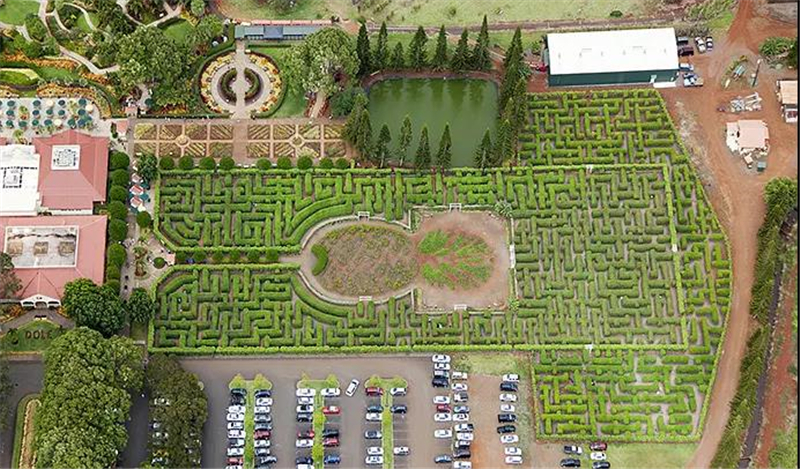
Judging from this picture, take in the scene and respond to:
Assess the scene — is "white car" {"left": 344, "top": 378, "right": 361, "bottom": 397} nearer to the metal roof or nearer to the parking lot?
the parking lot

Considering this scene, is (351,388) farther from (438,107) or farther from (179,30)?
(179,30)

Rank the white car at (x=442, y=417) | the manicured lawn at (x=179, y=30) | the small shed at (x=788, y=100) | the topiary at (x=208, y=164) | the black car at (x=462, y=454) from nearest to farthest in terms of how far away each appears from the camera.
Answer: the black car at (x=462, y=454) → the white car at (x=442, y=417) → the topiary at (x=208, y=164) → the small shed at (x=788, y=100) → the manicured lawn at (x=179, y=30)

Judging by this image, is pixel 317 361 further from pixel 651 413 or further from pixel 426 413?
pixel 651 413

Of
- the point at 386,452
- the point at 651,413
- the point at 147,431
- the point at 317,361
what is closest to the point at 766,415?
the point at 651,413

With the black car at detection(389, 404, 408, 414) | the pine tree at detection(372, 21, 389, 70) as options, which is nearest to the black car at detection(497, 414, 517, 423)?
the black car at detection(389, 404, 408, 414)

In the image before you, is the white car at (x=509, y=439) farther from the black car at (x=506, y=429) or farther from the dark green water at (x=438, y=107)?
the dark green water at (x=438, y=107)

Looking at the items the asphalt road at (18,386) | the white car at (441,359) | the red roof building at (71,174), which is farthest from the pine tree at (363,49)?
the asphalt road at (18,386)
